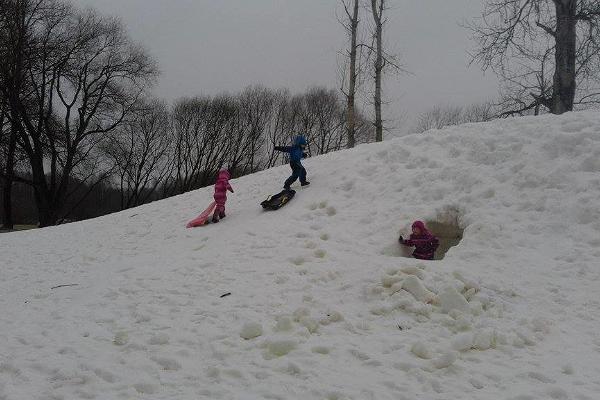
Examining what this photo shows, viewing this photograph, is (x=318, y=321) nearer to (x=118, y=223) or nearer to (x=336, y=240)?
(x=336, y=240)

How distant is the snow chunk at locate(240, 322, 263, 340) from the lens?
4184 millimetres

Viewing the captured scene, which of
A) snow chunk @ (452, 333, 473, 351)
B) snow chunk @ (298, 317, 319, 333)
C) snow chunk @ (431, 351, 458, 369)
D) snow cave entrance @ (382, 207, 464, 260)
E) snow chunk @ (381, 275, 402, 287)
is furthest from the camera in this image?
snow cave entrance @ (382, 207, 464, 260)

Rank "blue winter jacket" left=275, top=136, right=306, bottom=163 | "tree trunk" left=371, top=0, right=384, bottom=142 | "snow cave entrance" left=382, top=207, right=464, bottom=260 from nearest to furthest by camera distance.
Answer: "snow cave entrance" left=382, top=207, right=464, bottom=260
"blue winter jacket" left=275, top=136, right=306, bottom=163
"tree trunk" left=371, top=0, right=384, bottom=142

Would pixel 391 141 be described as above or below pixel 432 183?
above

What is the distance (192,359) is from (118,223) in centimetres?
853

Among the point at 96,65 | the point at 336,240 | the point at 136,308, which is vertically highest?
the point at 96,65

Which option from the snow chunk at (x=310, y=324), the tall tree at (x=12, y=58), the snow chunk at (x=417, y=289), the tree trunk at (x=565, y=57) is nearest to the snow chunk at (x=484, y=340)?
the snow chunk at (x=417, y=289)

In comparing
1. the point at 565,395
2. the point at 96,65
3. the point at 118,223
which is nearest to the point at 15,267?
the point at 118,223

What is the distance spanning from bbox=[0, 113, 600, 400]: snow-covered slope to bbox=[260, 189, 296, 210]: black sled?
23 cm

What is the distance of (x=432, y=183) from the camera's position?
24.9ft

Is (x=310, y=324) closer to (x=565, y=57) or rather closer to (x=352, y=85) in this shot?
(x=565, y=57)

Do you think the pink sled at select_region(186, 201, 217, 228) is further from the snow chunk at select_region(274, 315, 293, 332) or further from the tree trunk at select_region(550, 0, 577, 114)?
the tree trunk at select_region(550, 0, 577, 114)

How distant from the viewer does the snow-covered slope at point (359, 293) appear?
3473mm

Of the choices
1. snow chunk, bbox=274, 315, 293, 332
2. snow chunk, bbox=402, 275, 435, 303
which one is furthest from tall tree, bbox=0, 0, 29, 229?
snow chunk, bbox=402, 275, 435, 303
